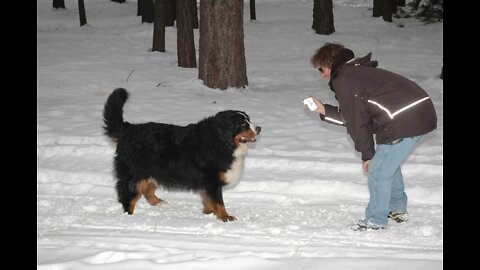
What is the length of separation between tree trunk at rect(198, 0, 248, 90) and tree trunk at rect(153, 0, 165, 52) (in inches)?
189

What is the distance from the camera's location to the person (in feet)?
16.5

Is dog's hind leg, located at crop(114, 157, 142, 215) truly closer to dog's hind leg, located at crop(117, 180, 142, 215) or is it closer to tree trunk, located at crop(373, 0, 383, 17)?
dog's hind leg, located at crop(117, 180, 142, 215)

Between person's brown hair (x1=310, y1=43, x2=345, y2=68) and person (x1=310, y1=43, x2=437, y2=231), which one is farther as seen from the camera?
person's brown hair (x1=310, y1=43, x2=345, y2=68)

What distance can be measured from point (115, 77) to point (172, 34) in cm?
763

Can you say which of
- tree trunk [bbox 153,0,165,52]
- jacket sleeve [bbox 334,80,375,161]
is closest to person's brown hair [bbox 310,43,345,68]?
jacket sleeve [bbox 334,80,375,161]

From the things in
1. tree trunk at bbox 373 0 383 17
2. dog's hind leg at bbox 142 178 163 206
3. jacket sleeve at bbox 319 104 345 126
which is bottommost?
tree trunk at bbox 373 0 383 17

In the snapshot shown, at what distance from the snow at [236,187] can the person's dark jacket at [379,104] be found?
104 centimetres

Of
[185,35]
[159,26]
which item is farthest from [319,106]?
Result: [159,26]

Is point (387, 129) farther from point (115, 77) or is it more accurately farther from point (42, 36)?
point (42, 36)

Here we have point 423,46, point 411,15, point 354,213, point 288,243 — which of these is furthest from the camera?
point 411,15

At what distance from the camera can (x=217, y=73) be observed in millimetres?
11852

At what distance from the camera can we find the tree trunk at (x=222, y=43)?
37.8 ft
